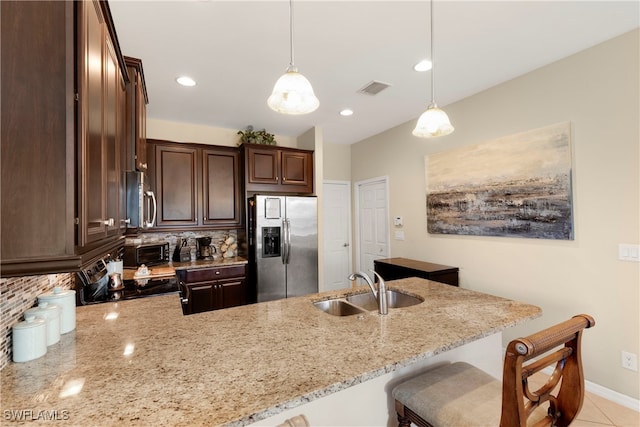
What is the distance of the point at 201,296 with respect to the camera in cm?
334

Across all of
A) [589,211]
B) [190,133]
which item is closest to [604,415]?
[589,211]

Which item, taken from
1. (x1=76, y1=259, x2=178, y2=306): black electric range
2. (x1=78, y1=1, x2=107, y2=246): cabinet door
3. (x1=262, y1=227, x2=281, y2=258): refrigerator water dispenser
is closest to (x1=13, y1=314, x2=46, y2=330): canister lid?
(x1=78, y1=1, x2=107, y2=246): cabinet door

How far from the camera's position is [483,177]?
300cm

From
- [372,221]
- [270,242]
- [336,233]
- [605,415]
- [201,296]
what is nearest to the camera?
[605,415]

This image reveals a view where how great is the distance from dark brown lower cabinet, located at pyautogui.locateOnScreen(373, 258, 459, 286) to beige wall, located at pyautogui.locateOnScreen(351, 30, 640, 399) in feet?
0.91

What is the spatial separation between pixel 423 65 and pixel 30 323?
9.71 ft

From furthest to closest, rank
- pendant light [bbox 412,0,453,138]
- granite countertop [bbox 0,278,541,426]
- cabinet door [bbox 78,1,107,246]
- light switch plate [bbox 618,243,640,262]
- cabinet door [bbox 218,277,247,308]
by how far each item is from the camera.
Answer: cabinet door [bbox 218,277,247,308], light switch plate [bbox 618,243,640,262], pendant light [bbox 412,0,453,138], cabinet door [bbox 78,1,107,246], granite countertop [bbox 0,278,541,426]

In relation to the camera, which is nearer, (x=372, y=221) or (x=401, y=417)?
(x=401, y=417)

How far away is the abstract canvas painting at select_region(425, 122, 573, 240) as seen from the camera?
244 cm

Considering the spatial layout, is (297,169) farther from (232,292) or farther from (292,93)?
(292,93)

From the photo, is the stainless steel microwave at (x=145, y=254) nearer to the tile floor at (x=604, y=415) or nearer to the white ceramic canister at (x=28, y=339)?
the white ceramic canister at (x=28, y=339)

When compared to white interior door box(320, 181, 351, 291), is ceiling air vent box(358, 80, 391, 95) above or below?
above

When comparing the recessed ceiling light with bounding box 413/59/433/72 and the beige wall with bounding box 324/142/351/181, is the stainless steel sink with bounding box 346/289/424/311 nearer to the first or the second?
the recessed ceiling light with bounding box 413/59/433/72

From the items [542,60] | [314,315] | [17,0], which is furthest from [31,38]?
[542,60]
